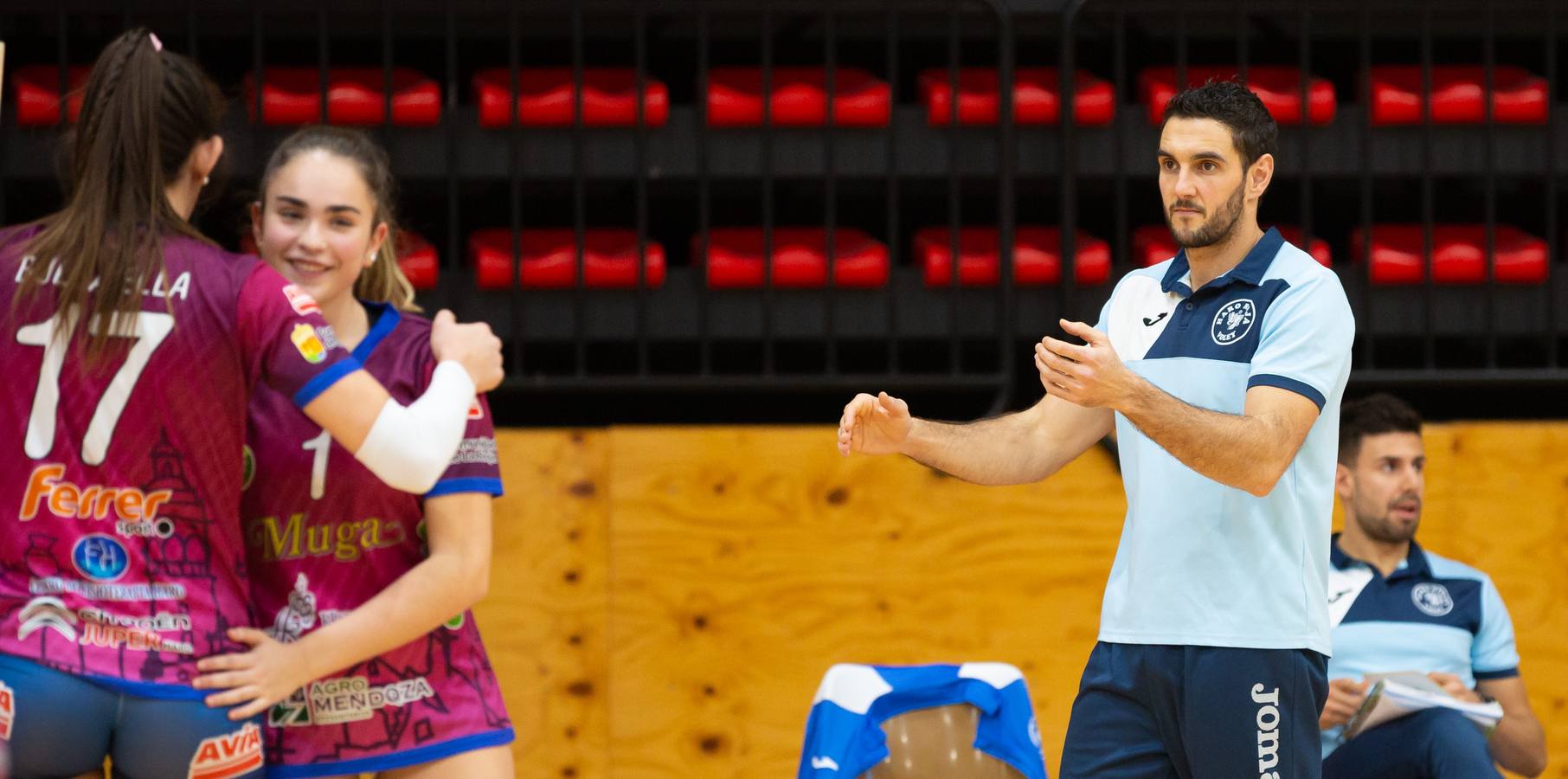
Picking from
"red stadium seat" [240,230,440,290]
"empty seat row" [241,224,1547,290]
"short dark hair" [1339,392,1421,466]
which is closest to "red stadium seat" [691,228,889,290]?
"empty seat row" [241,224,1547,290]

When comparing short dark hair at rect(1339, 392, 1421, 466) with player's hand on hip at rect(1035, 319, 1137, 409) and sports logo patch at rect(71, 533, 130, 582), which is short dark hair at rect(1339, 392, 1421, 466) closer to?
player's hand on hip at rect(1035, 319, 1137, 409)

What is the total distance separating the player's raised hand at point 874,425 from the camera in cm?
246

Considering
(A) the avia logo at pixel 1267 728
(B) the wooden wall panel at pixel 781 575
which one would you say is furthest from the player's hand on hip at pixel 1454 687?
(A) the avia logo at pixel 1267 728

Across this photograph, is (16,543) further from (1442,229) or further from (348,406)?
(1442,229)

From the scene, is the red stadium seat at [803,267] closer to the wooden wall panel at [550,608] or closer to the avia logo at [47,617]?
the wooden wall panel at [550,608]

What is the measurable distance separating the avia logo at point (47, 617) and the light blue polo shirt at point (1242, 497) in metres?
1.49

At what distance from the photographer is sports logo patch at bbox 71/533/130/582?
6.60 ft

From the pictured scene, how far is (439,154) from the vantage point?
425 centimetres

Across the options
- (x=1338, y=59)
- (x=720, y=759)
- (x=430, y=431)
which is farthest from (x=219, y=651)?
(x=1338, y=59)

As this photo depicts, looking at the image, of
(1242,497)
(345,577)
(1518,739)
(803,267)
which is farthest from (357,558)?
(1518,739)

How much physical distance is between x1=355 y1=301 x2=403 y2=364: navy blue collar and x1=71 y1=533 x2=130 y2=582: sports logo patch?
583 mm

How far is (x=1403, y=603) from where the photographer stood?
12.0ft

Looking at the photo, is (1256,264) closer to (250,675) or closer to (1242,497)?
(1242,497)

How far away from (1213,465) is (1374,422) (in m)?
1.68
